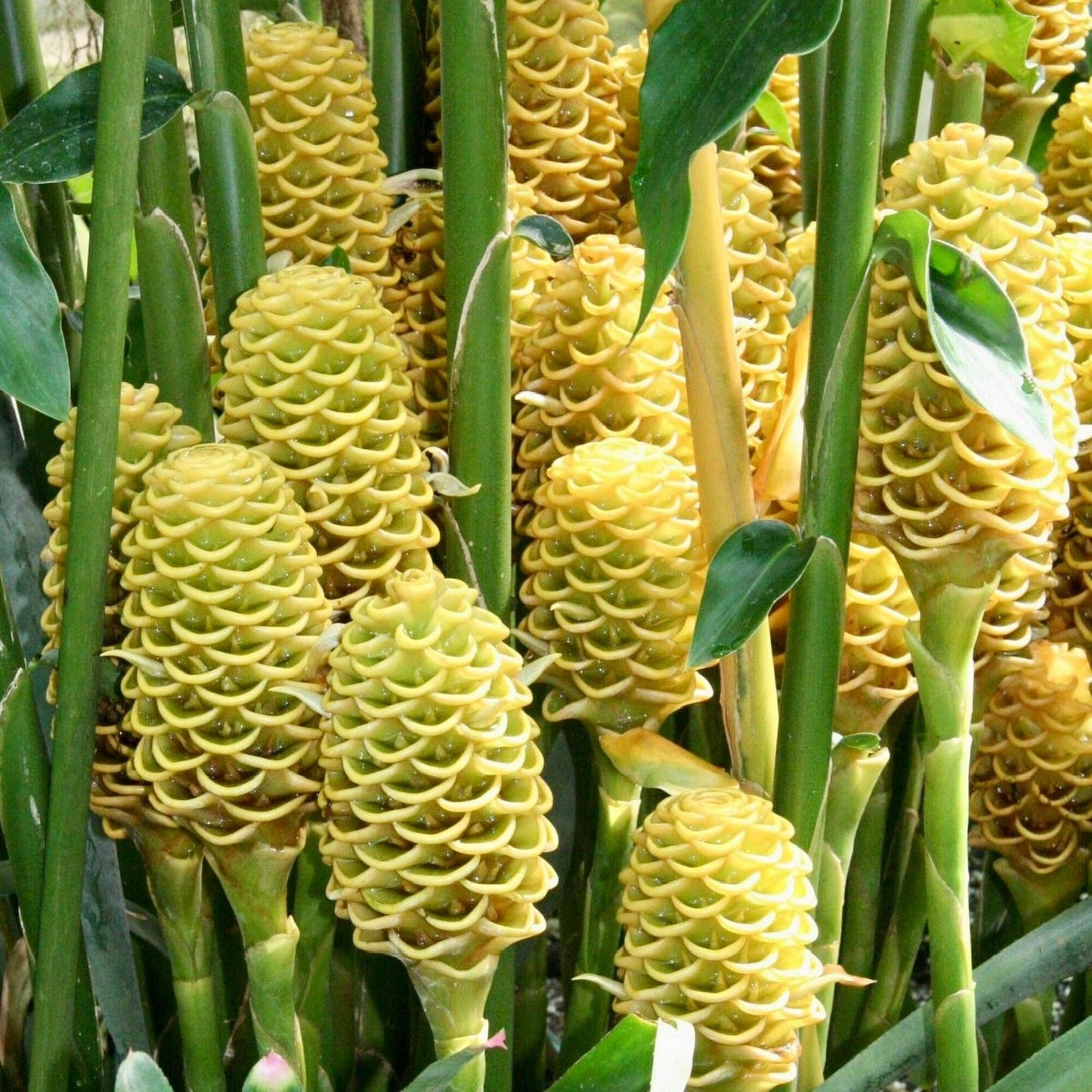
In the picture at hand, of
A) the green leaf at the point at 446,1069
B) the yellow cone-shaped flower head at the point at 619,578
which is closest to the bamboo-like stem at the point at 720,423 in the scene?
A: the yellow cone-shaped flower head at the point at 619,578

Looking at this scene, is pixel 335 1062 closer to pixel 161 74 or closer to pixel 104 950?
pixel 104 950

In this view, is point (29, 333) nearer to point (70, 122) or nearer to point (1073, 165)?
point (70, 122)

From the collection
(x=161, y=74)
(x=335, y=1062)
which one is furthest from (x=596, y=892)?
(x=161, y=74)

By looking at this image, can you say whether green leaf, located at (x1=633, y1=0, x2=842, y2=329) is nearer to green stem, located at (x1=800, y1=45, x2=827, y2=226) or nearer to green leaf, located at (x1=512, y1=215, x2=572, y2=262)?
green leaf, located at (x1=512, y1=215, x2=572, y2=262)

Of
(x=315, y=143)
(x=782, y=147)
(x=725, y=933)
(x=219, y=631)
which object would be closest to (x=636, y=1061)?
(x=725, y=933)

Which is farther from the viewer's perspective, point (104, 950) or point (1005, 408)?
point (104, 950)
